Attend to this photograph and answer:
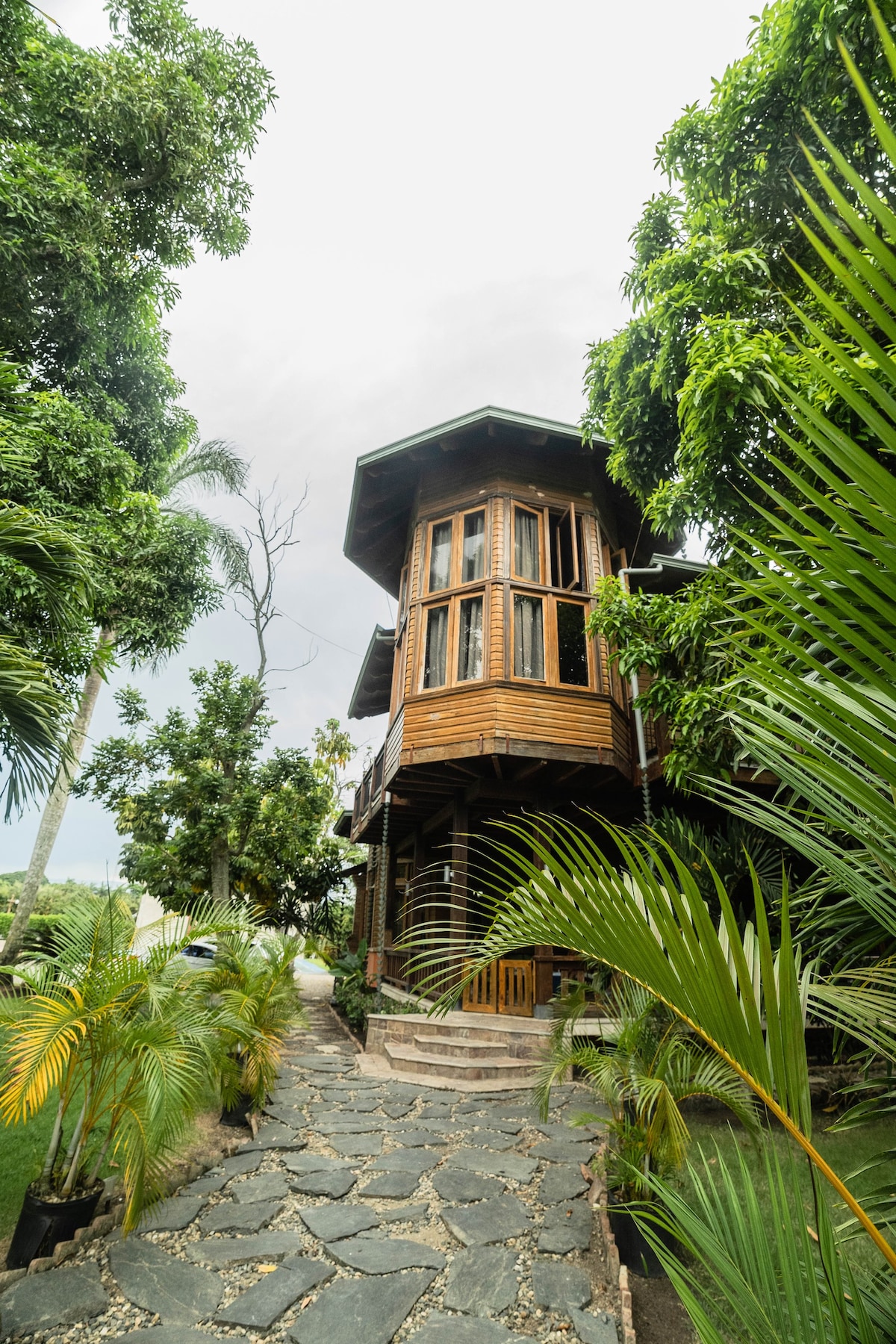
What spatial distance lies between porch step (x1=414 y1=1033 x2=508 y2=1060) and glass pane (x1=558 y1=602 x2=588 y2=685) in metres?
4.64

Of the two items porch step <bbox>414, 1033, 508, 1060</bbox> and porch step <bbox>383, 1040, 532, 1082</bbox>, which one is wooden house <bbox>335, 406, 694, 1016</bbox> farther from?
porch step <bbox>383, 1040, 532, 1082</bbox>

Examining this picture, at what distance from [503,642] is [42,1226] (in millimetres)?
7010

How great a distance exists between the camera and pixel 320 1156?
15.4 ft

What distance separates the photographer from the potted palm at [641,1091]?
3.15 m

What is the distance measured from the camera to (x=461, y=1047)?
24.5 ft

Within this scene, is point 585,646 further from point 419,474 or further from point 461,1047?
point 461,1047

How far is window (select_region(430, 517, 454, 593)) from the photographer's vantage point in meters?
10.0

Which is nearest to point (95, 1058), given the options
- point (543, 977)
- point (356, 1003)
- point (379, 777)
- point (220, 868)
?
point (543, 977)

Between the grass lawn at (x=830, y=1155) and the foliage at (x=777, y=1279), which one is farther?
Answer: the grass lawn at (x=830, y=1155)

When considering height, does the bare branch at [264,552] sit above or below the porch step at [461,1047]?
above

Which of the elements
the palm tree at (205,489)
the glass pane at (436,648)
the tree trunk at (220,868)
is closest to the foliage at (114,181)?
the palm tree at (205,489)

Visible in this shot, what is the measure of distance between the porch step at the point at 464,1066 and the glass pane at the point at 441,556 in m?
6.05

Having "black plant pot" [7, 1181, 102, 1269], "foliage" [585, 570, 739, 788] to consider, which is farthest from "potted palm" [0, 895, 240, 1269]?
"foliage" [585, 570, 739, 788]

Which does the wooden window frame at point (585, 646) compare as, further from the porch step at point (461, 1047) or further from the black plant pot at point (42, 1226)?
the black plant pot at point (42, 1226)
